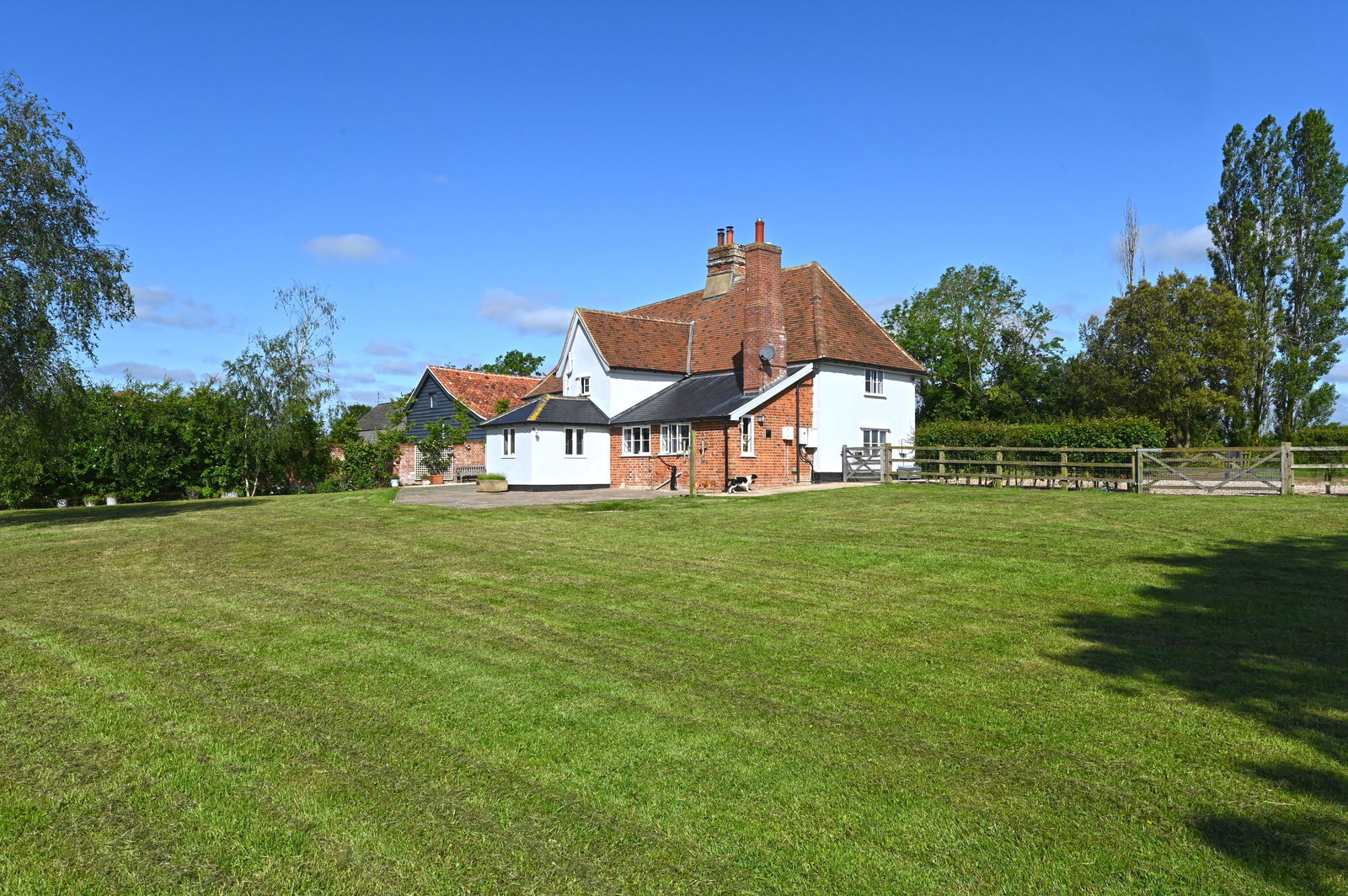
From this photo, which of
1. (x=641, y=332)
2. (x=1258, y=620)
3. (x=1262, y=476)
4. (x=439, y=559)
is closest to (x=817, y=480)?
(x=641, y=332)

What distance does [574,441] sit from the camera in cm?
3122

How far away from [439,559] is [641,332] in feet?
77.7

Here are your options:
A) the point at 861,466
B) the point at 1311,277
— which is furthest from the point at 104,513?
the point at 1311,277

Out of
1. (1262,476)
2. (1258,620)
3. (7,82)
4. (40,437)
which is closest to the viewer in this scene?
(1258,620)

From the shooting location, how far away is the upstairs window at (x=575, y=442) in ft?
102

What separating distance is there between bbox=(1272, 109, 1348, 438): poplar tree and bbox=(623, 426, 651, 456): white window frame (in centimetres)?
3169

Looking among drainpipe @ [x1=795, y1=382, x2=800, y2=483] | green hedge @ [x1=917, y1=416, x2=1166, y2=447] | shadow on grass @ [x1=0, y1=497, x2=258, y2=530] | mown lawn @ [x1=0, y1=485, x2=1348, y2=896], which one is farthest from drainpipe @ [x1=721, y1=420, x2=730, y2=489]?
mown lawn @ [x1=0, y1=485, x2=1348, y2=896]

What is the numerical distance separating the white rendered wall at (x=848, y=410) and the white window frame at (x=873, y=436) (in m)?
0.14

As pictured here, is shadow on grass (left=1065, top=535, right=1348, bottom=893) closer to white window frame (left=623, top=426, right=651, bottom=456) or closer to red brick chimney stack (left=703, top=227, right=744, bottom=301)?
white window frame (left=623, top=426, right=651, bottom=456)

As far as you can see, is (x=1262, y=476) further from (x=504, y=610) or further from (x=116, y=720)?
(x=116, y=720)

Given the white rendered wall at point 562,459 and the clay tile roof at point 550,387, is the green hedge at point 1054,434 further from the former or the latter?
the clay tile roof at point 550,387

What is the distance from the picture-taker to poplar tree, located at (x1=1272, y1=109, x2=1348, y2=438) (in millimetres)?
40938

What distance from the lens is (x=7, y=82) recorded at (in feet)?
63.4

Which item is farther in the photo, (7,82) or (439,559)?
(7,82)
